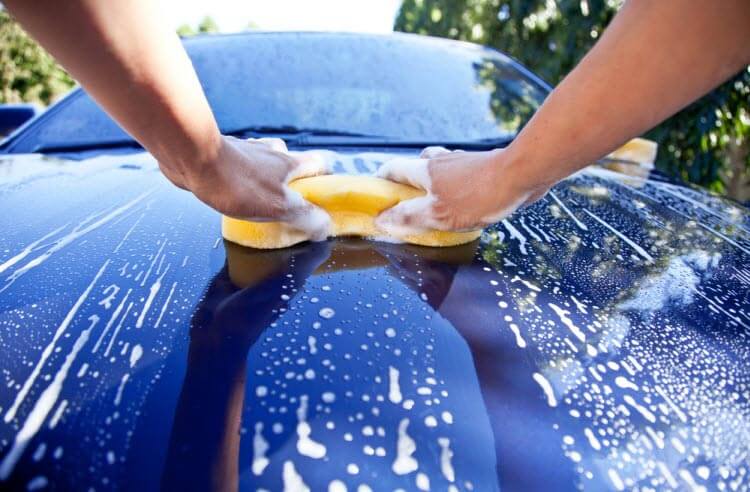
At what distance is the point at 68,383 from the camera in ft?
1.94

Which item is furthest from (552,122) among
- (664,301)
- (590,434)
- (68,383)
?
(68,383)

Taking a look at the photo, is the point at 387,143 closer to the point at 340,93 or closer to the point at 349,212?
the point at 340,93

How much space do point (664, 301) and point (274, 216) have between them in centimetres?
66

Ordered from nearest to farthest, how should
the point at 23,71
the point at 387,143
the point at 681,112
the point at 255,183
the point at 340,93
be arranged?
the point at 255,183
the point at 387,143
the point at 340,93
the point at 681,112
the point at 23,71

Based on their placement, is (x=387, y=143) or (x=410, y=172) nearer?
(x=410, y=172)

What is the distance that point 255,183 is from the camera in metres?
0.89

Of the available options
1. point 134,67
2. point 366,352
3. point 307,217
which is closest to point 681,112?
point 307,217

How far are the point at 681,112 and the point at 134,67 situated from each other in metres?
4.14

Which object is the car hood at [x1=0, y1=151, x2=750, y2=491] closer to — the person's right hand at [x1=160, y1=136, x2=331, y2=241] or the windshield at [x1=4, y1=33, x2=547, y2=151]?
the person's right hand at [x1=160, y1=136, x2=331, y2=241]

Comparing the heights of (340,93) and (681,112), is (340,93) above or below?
above

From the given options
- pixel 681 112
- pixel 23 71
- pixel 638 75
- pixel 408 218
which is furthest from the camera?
pixel 23 71

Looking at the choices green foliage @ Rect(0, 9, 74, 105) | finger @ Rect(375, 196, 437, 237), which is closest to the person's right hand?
finger @ Rect(375, 196, 437, 237)

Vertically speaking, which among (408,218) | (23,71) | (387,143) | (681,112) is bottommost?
(23,71)

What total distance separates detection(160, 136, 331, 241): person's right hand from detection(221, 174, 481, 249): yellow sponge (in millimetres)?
23
